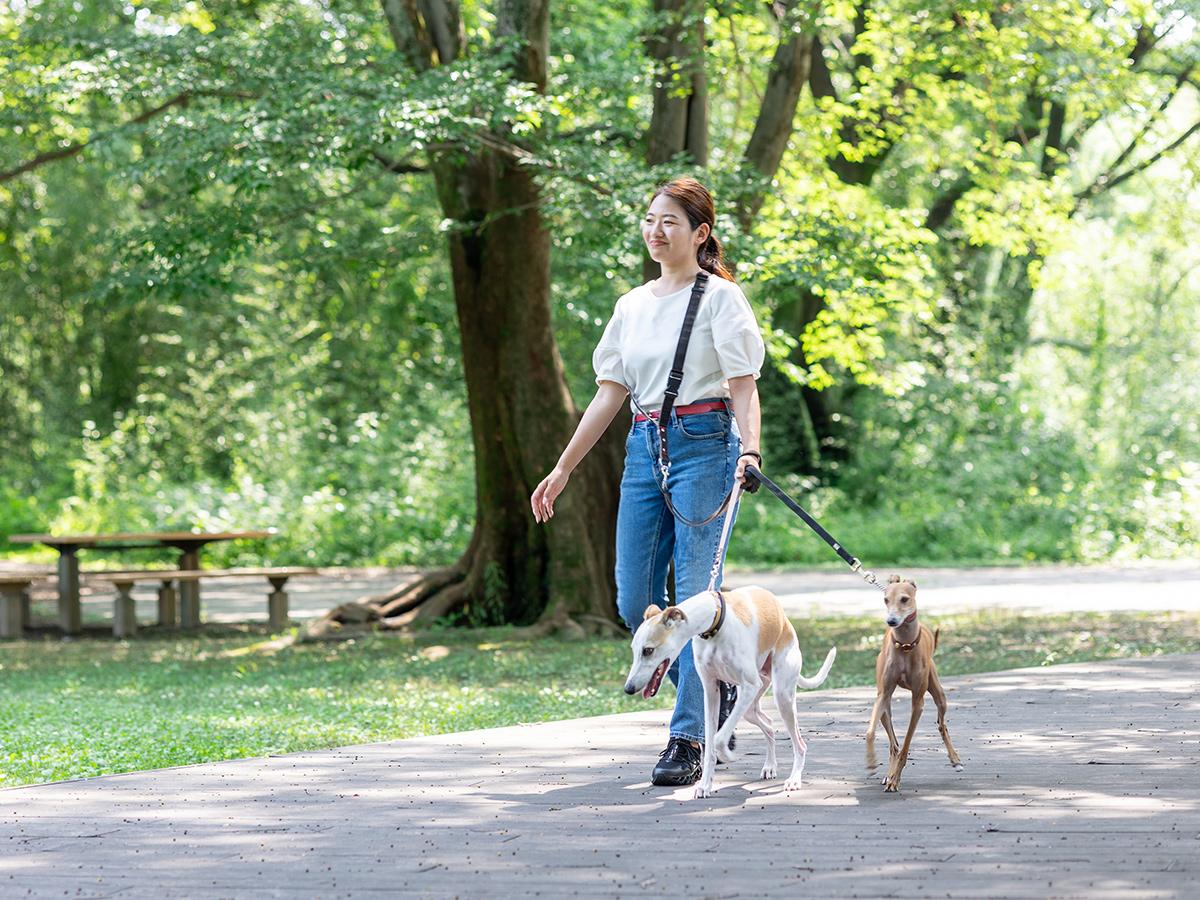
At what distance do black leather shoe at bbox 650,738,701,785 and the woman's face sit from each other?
1.81 meters

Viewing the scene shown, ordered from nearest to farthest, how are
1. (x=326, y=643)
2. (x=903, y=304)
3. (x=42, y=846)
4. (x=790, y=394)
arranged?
1. (x=42, y=846)
2. (x=326, y=643)
3. (x=903, y=304)
4. (x=790, y=394)

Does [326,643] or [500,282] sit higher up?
[500,282]

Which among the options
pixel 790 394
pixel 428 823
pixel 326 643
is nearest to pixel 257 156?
pixel 326 643

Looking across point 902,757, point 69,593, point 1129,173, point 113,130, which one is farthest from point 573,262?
point 1129,173

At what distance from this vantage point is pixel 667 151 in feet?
47.2

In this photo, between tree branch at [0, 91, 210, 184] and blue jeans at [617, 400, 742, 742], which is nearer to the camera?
blue jeans at [617, 400, 742, 742]

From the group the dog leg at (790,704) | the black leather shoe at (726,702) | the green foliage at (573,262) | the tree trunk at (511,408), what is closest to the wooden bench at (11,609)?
the green foliage at (573,262)

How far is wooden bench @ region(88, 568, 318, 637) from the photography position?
15.3 meters

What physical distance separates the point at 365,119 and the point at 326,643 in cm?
464

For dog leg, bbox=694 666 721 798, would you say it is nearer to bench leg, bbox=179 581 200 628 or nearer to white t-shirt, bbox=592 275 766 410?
white t-shirt, bbox=592 275 766 410

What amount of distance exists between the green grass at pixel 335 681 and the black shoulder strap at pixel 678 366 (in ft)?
8.52

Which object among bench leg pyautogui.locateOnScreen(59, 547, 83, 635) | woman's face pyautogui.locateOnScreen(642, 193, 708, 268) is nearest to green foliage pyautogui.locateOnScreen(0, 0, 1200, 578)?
bench leg pyautogui.locateOnScreen(59, 547, 83, 635)

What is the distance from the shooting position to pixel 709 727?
19.0 ft

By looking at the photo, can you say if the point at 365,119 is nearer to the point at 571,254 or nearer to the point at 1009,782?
the point at 571,254
